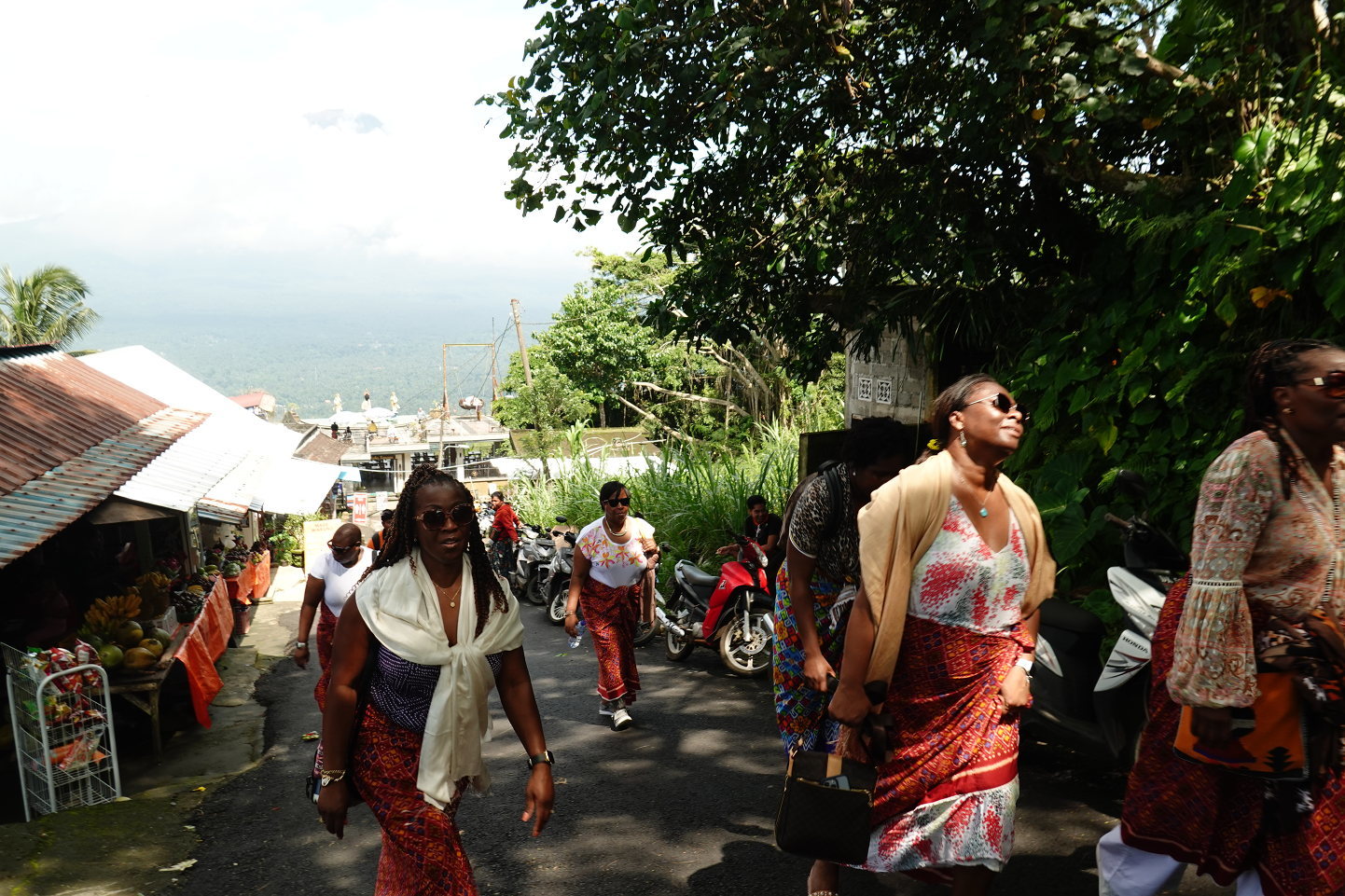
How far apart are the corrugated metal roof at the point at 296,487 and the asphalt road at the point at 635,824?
8.83 m

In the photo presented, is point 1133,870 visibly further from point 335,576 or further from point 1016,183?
point 1016,183

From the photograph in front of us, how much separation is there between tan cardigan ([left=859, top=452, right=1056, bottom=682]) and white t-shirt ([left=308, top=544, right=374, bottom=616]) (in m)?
4.35

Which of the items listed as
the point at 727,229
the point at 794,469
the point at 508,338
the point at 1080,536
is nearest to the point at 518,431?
the point at 508,338

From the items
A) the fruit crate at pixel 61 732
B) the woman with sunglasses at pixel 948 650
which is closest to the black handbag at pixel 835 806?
the woman with sunglasses at pixel 948 650

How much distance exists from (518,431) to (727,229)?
35.0 meters

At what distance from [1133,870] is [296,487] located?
15.7 meters

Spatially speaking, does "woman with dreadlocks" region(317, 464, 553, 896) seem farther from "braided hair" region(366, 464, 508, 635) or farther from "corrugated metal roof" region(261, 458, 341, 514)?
"corrugated metal roof" region(261, 458, 341, 514)

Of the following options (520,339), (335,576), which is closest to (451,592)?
(335,576)

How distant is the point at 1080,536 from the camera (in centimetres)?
654

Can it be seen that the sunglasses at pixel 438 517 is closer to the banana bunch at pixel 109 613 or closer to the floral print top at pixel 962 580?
the floral print top at pixel 962 580

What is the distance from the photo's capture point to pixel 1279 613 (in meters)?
2.84

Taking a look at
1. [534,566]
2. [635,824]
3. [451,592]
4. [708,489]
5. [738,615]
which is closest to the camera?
[451,592]

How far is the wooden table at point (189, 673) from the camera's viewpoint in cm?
789

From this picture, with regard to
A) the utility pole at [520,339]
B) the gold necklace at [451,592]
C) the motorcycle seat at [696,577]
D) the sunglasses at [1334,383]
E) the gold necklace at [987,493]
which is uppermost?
the utility pole at [520,339]
